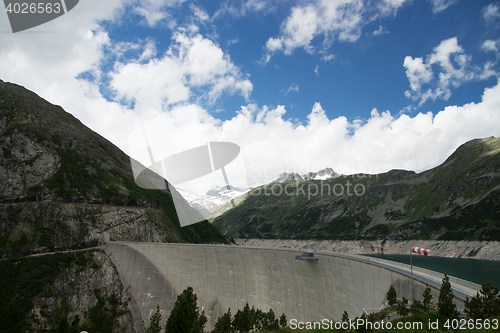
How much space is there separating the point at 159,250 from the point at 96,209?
23.9m

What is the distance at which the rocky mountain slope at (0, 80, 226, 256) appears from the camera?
56656 mm

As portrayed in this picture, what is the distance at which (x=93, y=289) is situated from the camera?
169 ft

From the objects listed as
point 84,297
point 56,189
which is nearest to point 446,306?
point 84,297

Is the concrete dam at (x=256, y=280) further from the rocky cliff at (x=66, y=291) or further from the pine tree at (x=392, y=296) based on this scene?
the rocky cliff at (x=66, y=291)

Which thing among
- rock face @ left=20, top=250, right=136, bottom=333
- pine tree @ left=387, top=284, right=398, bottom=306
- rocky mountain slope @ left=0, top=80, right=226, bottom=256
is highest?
rocky mountain slope @ left=0, top=80, right=226, bottom=256

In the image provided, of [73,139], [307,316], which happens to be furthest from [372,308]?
[73,139]

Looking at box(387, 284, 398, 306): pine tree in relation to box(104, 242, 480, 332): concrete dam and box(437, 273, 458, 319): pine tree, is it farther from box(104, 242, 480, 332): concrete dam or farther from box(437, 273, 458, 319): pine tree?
box(437, 273, 458, 319): pine tree

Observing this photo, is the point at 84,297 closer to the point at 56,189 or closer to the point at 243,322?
the point at 56,189

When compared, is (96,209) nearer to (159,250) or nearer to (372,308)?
(159,250)

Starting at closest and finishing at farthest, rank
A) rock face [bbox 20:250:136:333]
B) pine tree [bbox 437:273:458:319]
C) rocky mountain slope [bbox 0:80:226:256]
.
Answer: pine tree [bbox 437:273:458:319], rock face [bbox 20:250:136:333], rocky mountain slope [bbox 0:80:226:256]

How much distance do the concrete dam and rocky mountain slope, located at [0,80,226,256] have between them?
9099mm

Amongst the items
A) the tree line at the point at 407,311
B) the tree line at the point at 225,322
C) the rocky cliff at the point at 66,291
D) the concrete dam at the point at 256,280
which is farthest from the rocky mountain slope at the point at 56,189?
the tree line at the point at 225,322

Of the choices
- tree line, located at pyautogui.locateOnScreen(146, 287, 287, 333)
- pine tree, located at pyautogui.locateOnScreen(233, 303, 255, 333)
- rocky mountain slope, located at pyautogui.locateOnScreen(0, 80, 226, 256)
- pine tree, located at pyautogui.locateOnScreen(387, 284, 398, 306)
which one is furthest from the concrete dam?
rocky mountain slope, located at pyautogui.locateOnScreen(0, 80, 226, 256)

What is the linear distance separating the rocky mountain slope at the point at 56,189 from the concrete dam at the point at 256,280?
9.10m
